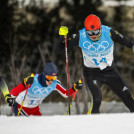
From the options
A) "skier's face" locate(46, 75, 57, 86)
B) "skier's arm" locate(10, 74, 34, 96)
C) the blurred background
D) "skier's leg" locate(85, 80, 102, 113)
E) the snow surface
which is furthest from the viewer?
the blurred background

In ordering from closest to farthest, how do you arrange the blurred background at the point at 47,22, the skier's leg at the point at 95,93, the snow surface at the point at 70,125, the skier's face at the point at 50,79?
the snow surface at the point at 70,125, the skier's leg at the point at 95,93, the skier's face at the point at 50,79, the blurred background at the point at 47,22

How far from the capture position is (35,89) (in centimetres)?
436

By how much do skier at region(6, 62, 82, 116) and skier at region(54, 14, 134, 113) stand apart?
0.27 metres

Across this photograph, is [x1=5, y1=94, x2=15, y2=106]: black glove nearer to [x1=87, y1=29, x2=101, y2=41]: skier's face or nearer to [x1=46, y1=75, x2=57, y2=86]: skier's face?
[x1=46, y1=75, x2=57, y2=86]: skier's face

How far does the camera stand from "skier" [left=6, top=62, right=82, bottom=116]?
4133 mm

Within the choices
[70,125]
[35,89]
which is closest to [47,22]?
[35,89]

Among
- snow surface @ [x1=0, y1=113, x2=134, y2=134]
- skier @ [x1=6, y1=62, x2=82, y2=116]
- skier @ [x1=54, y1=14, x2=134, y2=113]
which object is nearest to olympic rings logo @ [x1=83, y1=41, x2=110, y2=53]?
skier @ [x1=54, y1=14, x2=134, y2=113]

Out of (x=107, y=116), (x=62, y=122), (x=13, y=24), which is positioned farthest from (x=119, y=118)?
(x=13, y=24)

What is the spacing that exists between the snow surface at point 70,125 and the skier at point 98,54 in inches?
59.8

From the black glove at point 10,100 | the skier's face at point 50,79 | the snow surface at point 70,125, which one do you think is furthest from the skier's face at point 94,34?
the snow surface at point 70,125

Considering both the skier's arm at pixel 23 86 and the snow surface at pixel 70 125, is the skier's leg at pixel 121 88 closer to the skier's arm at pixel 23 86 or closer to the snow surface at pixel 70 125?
the skier's arm at pixel 23 86

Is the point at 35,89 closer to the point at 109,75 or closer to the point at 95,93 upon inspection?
the point at 95,93

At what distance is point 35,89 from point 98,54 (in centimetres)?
96

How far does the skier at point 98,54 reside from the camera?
162 inches
